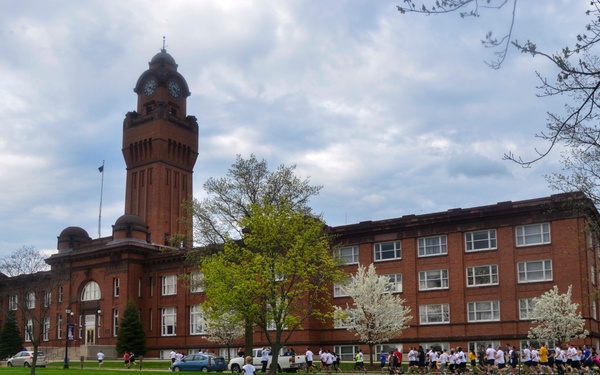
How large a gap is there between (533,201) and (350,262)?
16424mm

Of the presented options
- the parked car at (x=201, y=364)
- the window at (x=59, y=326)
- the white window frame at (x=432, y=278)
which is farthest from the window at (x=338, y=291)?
the window at (x=59, y=326)

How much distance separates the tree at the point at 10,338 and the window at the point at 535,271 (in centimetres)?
5415

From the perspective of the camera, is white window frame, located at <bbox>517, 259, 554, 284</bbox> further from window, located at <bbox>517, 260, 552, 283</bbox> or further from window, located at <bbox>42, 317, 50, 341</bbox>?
window, located at <bbox>42, 317, 50, 341</bbox>

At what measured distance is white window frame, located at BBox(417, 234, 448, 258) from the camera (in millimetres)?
56562

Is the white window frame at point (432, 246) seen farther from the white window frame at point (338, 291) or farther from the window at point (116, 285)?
the window at point (116, 285)

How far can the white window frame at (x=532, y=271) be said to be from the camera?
5147 cm

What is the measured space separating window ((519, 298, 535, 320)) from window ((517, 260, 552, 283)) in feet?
4.75

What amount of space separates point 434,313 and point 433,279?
267cm

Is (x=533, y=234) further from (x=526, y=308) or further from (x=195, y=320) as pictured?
(x=195, y=320)

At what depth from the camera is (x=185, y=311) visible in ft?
235

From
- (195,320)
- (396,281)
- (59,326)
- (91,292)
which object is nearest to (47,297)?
(91,292)

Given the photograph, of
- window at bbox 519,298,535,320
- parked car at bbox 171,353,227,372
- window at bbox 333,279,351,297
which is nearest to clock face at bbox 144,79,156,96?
window at bbox 333,279,351,297

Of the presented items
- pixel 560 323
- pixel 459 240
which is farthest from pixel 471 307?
→ pixel 560 323

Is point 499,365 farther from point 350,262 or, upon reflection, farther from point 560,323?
point 350,262
